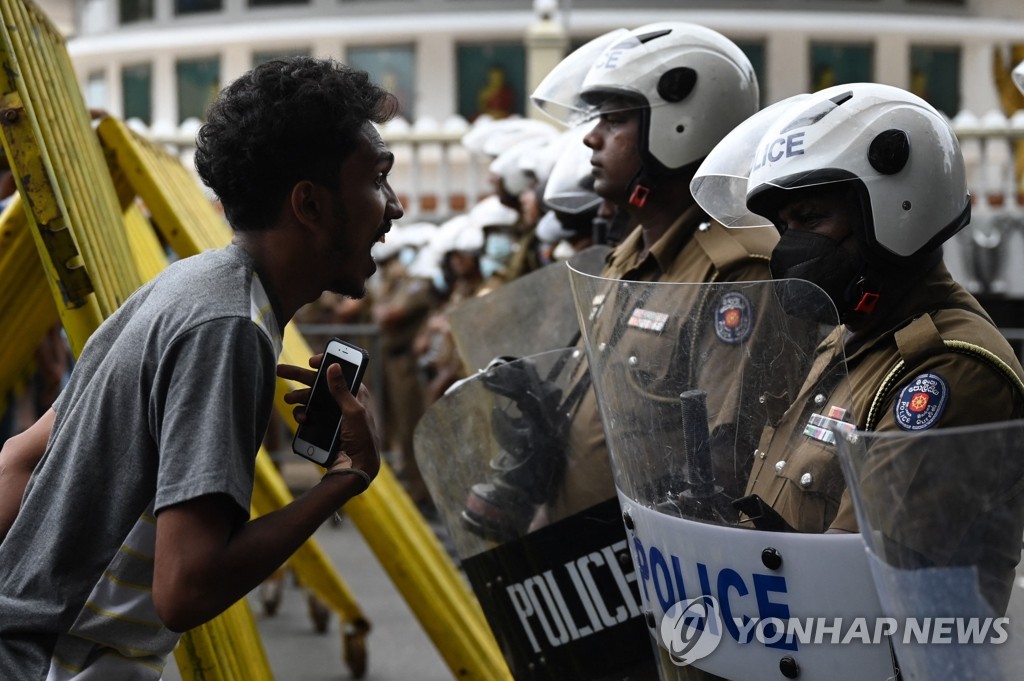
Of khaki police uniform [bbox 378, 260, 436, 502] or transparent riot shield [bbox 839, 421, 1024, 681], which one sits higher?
transparent riot shield [bbox 839, 421, 1024, 681]

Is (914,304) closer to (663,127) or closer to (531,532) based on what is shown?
(531,532)

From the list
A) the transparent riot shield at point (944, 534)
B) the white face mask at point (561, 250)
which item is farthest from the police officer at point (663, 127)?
Result: the white face mask at point (561, 250)

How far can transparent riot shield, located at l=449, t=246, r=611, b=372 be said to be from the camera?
4031mm

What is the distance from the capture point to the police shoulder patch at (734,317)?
220cm

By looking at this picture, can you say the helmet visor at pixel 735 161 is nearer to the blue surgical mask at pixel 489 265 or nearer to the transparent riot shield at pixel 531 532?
the transparent riot shield at pixel 531 532

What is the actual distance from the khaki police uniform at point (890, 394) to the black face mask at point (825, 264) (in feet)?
0.33

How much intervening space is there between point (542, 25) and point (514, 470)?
14368 millimetres

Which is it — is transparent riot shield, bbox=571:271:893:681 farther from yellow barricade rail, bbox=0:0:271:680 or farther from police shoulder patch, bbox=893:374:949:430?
yellow barricade rail, bbox=0:0:271:680

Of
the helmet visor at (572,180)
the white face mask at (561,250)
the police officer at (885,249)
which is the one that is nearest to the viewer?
the police officer at (885,249)

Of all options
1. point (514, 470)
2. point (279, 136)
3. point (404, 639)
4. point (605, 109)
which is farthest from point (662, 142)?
point (404, 639)

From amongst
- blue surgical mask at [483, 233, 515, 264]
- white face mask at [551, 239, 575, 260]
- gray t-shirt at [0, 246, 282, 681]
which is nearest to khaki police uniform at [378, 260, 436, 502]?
blue surgical mask at [483, 233, 515, 264]

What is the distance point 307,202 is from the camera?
92.0 inches

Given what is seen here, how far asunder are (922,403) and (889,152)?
54 cm

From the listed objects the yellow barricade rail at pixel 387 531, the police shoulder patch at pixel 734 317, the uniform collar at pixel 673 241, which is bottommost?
the yellow barricade rail at pixel 387 531
